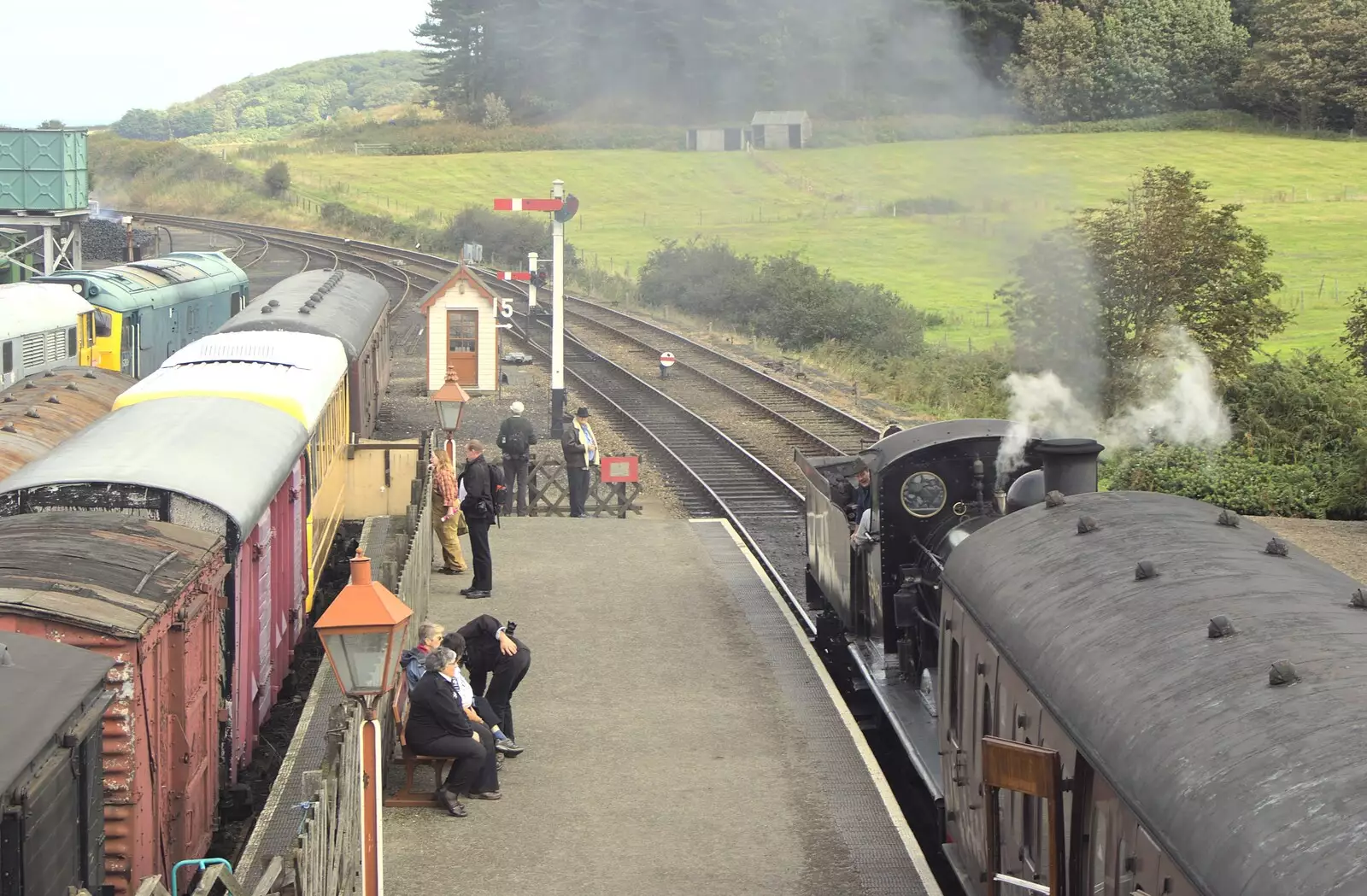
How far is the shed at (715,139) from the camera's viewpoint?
78.2 m

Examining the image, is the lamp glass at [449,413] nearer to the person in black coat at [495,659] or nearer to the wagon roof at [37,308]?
the person in black coat at [495,659]

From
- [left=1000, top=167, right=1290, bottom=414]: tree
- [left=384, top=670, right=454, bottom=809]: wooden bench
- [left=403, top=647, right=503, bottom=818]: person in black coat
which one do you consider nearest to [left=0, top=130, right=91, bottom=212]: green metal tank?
[left=1000, top=167, right=1290, bottom=414]: tree

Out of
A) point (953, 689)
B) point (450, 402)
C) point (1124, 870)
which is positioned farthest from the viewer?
point (450, 402)

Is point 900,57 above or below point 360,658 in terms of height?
above

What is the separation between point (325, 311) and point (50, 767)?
49.7 ft

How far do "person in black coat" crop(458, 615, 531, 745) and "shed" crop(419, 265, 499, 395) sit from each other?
17739mm

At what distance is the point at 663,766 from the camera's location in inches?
425

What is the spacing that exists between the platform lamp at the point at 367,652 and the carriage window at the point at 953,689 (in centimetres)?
319

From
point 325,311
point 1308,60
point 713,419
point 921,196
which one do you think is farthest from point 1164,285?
point 1308,60

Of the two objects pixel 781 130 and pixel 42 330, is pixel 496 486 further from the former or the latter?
pixel 781 130

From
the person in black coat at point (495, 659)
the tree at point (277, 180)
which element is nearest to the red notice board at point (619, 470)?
the person in black coat at point (495, 659)

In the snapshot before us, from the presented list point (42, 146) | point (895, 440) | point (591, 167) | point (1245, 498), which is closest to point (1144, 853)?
point (895, 440)

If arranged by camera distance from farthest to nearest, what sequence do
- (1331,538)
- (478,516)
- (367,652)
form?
1. (1331,538)
2. (478,516)
3. (367,652)

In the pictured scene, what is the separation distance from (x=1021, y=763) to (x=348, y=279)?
2258 cm
